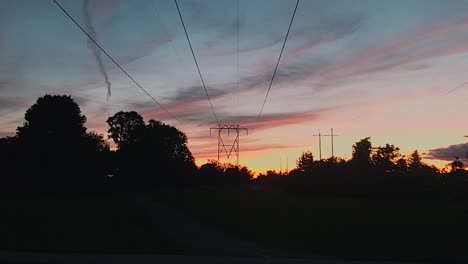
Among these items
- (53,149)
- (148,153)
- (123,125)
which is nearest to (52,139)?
(53,149)

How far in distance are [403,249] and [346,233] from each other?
5.50 metres

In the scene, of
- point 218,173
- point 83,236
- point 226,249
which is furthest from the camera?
point 218,173

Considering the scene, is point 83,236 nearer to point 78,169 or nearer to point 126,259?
point 126,259

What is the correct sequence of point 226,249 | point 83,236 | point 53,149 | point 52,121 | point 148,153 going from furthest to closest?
point 148,153, point 52,121, point 53,149, point 83,236, point 226,249

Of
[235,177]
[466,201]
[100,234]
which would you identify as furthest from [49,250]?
[235,177]

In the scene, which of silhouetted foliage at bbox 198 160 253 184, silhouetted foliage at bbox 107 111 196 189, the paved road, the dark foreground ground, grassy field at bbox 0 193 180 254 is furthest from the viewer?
silhouetted foliage at bbox 198 160 253 184

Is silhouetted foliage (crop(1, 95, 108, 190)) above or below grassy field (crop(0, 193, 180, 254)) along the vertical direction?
above

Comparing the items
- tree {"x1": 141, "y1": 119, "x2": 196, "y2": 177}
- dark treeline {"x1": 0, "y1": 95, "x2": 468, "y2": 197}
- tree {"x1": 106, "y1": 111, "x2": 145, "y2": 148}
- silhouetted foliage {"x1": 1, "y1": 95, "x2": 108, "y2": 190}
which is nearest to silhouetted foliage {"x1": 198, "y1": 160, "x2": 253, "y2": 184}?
tree {"x1": 141, "y1": 119, "x2": 196, "y2": 177}

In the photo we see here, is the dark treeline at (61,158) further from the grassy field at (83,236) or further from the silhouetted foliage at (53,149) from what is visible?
the grassy field at (83,236)

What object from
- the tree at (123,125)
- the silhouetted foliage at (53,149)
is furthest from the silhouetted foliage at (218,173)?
the silhouetted foliage at (53,149)

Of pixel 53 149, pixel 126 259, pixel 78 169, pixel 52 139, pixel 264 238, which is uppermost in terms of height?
pixel 52 139

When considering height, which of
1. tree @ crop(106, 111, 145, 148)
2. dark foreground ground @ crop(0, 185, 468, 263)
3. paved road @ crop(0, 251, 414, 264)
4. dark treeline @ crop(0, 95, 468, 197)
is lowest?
paved road @ crop(0, 251, 414, 264)

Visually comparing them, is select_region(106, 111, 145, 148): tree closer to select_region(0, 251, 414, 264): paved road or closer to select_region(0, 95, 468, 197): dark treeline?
select_region(0, 95, 468, 197): dark treeline

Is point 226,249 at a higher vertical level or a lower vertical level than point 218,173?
lower
